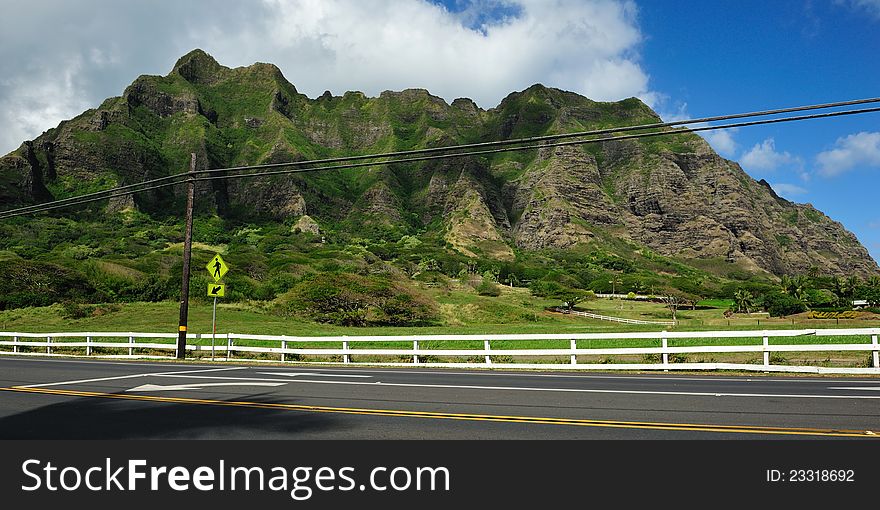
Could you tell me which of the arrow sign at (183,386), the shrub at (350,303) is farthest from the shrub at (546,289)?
the arrow sign at (183,386)

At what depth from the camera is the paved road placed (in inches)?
320

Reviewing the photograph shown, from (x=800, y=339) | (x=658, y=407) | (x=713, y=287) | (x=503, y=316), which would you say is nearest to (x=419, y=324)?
(x=503, y=316)

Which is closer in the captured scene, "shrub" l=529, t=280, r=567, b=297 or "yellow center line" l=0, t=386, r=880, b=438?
"yellow center line" l=0, t=386, r=880, b=438

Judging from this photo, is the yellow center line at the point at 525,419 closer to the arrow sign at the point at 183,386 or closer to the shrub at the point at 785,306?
Result: the arrow sign at the point at 183,386

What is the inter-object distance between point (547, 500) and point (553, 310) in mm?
103393

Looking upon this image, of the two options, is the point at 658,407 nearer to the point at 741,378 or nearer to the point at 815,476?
the point at 815,476

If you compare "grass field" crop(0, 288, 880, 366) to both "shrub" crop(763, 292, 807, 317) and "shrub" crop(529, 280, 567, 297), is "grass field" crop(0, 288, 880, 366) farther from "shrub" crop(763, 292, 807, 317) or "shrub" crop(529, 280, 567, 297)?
"shrub" crop(763, 292, 807, 317)

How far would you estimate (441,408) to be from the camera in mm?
10312

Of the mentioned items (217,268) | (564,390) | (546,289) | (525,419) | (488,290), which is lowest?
(564,390)

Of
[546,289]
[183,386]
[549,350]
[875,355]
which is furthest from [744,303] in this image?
[183,386]

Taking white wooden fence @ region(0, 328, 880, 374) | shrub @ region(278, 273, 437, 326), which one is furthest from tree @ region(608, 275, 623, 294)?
white wooden fence @ region(0, 328, 880, 374)

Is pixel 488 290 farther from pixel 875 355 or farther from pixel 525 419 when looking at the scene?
pixel 525 419

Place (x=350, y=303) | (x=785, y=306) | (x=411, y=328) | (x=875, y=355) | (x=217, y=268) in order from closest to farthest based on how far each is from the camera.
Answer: (x=875, y=355) → (x=217, y=268) → (x=411, y=328) → (x=350, y=303) → (x=785, y=306)

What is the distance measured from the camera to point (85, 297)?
73.8m
